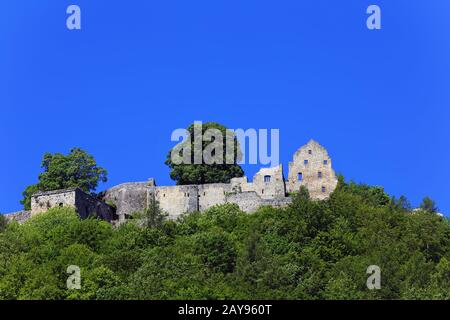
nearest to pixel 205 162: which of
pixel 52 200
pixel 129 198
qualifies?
pixel 129 198

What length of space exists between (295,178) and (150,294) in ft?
85.3

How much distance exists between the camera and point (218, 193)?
8644 cm

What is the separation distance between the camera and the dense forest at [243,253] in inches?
2635

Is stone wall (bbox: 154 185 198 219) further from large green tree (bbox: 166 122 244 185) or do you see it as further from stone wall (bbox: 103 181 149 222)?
large green tree (bbox: 166 122 244 185)

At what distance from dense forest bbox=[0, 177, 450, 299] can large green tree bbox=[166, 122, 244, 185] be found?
282 inches

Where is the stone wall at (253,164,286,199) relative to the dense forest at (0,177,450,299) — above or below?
above

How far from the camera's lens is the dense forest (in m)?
66.9

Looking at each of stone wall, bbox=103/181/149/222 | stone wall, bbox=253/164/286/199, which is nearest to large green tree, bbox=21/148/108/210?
stone wall, bbox=103/181/149/222

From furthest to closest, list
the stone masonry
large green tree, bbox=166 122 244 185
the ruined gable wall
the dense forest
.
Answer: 1. large green tree, bbox=166 122 244 185
2. the ruined gable wall
3. the stone masonry
4. the dense forest

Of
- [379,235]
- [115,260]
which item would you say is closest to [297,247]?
[379,235]

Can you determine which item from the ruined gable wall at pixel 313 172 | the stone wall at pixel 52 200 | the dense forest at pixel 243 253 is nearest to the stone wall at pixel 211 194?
the dense forest at pixel 243 253

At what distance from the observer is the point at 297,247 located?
249 ft
